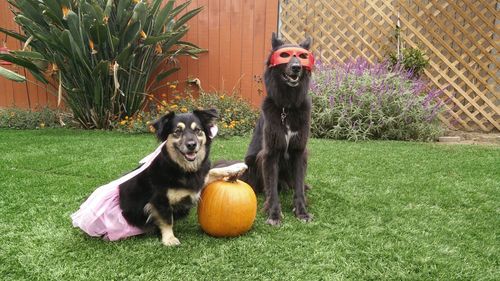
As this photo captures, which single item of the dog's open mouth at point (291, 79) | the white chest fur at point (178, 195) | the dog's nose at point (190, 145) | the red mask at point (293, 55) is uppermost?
the red mask at point (293, 55)

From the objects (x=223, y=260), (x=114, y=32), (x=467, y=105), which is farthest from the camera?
(x=467, y=105)

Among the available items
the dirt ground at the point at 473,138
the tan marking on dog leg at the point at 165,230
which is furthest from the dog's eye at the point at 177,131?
the dirt ground at the point at 473,138

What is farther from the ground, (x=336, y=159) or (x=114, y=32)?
(x=114, y=32)

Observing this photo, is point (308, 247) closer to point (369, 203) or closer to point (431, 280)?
point (431, 280)

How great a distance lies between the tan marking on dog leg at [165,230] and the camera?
243 cm

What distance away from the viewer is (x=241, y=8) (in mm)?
7074

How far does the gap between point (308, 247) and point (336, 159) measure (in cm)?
234

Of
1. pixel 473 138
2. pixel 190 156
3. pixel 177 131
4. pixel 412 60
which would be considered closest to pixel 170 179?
pixel 190 156

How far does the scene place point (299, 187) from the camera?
3.02m

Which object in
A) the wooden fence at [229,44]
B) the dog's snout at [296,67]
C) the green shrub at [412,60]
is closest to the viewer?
the dog's snout at [296,67]

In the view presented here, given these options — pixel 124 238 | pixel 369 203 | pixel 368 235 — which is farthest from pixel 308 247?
pixel 124 238

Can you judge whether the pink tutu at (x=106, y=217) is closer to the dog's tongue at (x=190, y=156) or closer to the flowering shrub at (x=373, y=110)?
the dog's tongue at (x=190, y=156)

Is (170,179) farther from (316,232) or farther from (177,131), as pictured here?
(316,232)

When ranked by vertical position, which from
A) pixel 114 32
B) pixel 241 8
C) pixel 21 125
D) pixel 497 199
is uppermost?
pixel 241 8
